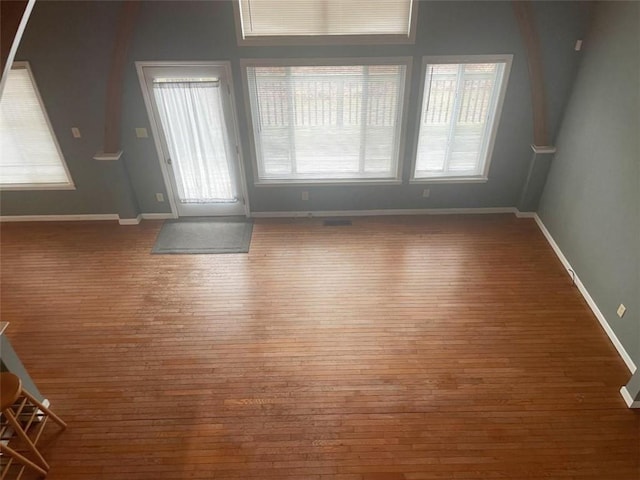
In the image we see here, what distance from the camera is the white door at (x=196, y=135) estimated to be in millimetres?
5004

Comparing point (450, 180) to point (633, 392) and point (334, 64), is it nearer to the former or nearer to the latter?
point (334, 64)

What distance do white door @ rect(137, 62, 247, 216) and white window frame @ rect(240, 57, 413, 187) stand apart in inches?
8.0

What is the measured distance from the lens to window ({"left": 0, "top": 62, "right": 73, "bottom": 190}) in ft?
16.6

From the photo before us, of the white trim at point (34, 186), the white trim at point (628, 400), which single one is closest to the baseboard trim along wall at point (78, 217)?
the white trim at point (34, 186)

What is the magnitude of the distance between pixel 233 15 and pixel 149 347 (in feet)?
11.6

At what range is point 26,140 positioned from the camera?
5410 mm

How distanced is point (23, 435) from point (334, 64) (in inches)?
175

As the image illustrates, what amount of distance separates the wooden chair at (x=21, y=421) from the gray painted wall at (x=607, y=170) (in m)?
4.81

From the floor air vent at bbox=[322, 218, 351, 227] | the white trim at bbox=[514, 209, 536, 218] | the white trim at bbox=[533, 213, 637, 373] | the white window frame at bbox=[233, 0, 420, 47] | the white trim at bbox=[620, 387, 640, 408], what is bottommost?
the white trim at bbox=[620, 387, 640, 408]

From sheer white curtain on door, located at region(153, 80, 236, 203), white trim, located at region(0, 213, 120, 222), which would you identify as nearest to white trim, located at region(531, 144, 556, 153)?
sheer white curtain on door, located at region(153, 80, 236, 203)

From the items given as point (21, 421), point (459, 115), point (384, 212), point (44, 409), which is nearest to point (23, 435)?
point (44, 409)

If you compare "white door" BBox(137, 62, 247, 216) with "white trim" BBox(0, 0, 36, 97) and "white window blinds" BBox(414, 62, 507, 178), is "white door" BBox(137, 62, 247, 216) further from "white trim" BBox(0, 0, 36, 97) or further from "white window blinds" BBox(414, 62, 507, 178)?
"white window blinds" BBox(414, 62, 507, 178)

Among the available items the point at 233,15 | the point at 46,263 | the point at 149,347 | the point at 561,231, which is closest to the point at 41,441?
the point at 149,347

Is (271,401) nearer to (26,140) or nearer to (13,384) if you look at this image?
(13,384)
